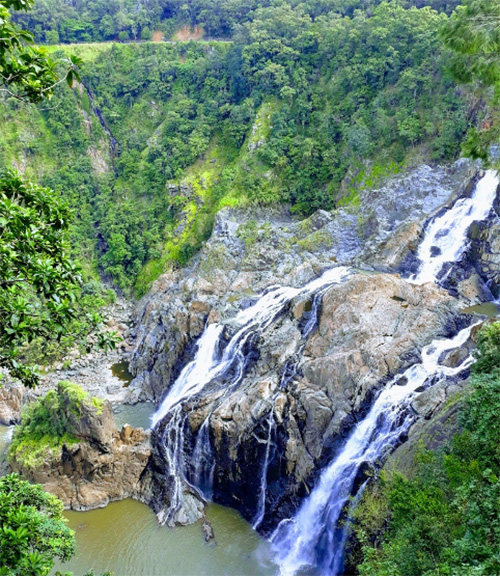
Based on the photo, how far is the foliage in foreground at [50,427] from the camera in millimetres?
25391

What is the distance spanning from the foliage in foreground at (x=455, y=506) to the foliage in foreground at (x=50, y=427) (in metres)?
16.2


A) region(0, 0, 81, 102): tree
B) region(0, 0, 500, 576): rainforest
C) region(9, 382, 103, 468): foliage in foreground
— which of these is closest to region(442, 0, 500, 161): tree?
region(0, 0, 500, 576): rainforest

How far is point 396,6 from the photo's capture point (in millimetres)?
48750

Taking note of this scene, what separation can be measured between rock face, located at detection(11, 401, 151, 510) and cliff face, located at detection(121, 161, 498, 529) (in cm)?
114

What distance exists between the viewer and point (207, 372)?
30.3 meters

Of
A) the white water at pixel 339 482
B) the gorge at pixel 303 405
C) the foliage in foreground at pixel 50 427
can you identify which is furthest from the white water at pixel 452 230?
the foliage in foreground at pixel 50 427

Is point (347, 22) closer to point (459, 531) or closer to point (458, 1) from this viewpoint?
point (458, 1)

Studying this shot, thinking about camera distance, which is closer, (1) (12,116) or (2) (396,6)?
(2) (396,6)

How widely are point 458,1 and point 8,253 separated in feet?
184

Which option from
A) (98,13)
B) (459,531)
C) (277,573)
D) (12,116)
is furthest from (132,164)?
(459,531)

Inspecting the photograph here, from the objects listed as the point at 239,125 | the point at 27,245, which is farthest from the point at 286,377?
the point at 239,125

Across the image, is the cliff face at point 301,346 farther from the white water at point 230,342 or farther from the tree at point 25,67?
the tree at point 25,67

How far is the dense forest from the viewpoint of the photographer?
42531mm

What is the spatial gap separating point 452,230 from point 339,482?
Result: 68.2 feet
